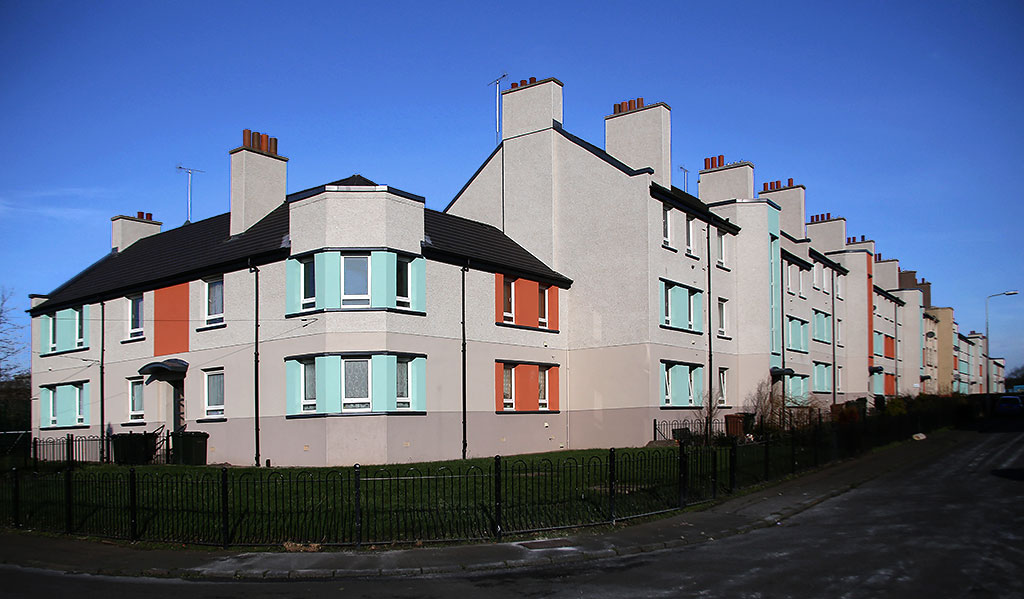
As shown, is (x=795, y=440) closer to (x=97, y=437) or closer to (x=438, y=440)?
(x=438, y=440)

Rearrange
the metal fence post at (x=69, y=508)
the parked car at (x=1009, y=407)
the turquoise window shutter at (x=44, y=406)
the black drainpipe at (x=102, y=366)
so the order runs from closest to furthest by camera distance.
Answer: the metal fence post at (x=69, y=508) < the black drainpipe at (x=102, y=366) < the turquoise window shutter at (x=44, y=406) < the parked car at (x=1009, y=407)

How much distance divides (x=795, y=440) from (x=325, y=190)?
47.1 ft

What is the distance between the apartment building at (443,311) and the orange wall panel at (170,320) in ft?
0.26

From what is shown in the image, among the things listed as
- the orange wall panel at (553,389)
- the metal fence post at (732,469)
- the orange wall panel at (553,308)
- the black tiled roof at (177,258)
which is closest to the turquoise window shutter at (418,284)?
the black tiled roof at (177,258)

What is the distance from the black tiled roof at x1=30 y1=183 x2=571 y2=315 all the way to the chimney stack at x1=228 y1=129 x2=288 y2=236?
0.39 m

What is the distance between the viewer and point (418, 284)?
24.2m

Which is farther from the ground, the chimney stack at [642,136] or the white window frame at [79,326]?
the chimney stack at [642,136]

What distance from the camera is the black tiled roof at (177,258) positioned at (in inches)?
1014

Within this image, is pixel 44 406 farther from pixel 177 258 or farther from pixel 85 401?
pixel 177 258

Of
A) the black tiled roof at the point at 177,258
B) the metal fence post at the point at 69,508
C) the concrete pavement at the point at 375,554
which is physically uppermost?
the black tiled roof at the point at 177,258

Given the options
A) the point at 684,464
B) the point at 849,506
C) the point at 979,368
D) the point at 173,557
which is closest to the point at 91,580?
the point at 173,557

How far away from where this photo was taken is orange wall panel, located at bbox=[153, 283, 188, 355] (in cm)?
2778

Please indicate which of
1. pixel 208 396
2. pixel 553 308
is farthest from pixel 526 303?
pixel 208 396

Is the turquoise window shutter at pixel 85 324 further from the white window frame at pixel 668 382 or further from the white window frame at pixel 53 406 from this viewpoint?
the white window frame at pixel 668 382
